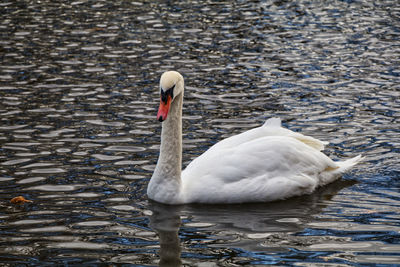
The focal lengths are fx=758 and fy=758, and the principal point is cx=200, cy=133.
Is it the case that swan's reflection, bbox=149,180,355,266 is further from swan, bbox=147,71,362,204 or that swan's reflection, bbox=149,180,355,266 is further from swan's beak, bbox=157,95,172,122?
swan's beak, bbox=157,95,172,122

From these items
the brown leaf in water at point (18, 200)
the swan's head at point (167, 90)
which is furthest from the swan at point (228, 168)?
the brown leaf in water at point (18, 200)

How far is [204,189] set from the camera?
835 cm

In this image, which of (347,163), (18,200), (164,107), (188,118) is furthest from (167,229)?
(188,118)

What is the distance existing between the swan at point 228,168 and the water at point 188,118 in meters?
0.15

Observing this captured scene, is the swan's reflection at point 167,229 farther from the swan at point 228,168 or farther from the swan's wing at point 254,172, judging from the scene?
the swan's wing at point 254,172

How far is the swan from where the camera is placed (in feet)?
27.5

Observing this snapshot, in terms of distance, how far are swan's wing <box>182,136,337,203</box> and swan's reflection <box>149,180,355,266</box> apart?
128 mm

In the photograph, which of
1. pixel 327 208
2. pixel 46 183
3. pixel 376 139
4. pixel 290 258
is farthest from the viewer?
pixel 376 139

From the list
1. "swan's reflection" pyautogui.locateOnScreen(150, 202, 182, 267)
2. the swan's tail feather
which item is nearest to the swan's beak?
"swan's reflection" pyautogui.locateOnScreen(150, 202, 182, 267)

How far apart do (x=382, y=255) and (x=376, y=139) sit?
3732 millimetres

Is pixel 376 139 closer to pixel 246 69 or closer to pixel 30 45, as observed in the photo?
pixel 246 69

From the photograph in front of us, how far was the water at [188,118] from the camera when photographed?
7.27 metres

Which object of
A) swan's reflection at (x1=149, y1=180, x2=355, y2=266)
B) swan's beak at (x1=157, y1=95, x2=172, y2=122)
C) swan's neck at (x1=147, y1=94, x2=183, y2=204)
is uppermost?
swan's beak at (x1=157, y1=95, x2=172, y2=122)

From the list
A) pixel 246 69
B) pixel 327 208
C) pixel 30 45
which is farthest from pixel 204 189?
pixel 30 45
